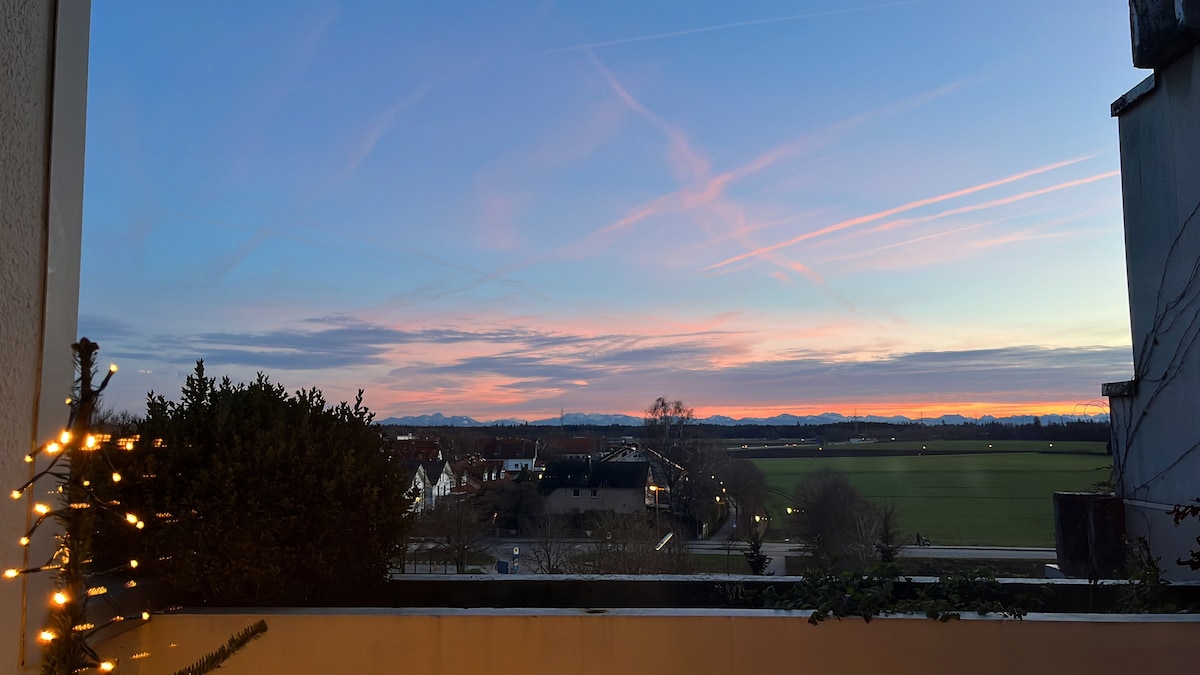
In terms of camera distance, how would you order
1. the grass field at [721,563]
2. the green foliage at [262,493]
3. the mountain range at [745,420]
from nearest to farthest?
1. the green foliage at [262,493]
2. the grass field at [721,563]
3. the mountain range at [745,420]

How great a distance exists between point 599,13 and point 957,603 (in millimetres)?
5572

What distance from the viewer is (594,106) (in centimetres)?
703

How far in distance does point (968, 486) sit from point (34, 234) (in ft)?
22.0

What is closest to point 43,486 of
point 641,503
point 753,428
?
point 753,428

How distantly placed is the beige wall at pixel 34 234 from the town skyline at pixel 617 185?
2002mm

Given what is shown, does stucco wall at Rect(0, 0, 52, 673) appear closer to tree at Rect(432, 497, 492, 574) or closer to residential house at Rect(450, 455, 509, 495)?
tree at Rect(432, 497, 492, 574)

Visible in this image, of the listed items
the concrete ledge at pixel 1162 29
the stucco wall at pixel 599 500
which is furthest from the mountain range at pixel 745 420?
the concrete ledge at pixel 1162 29

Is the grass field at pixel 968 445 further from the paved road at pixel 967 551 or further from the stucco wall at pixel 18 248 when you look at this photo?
the stucco wall at pixel 18 248

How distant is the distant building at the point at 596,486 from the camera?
848 cm

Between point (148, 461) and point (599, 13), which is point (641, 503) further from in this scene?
point (148, 461)

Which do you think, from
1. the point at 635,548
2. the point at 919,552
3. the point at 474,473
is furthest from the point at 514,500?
the point at 919,552

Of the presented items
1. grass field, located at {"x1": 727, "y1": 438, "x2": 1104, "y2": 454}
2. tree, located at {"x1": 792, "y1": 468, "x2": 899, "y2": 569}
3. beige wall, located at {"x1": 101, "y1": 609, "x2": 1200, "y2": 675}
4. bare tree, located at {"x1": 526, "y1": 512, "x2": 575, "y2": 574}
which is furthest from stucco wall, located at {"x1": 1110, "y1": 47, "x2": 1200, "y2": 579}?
bare tree, located at {"x1": 526, "y1": 512, "x2": 575, "y2": 574}

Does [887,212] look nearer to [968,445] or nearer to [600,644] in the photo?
[968,445]

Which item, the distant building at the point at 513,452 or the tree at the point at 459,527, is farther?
the distant building at the point at 513,452
